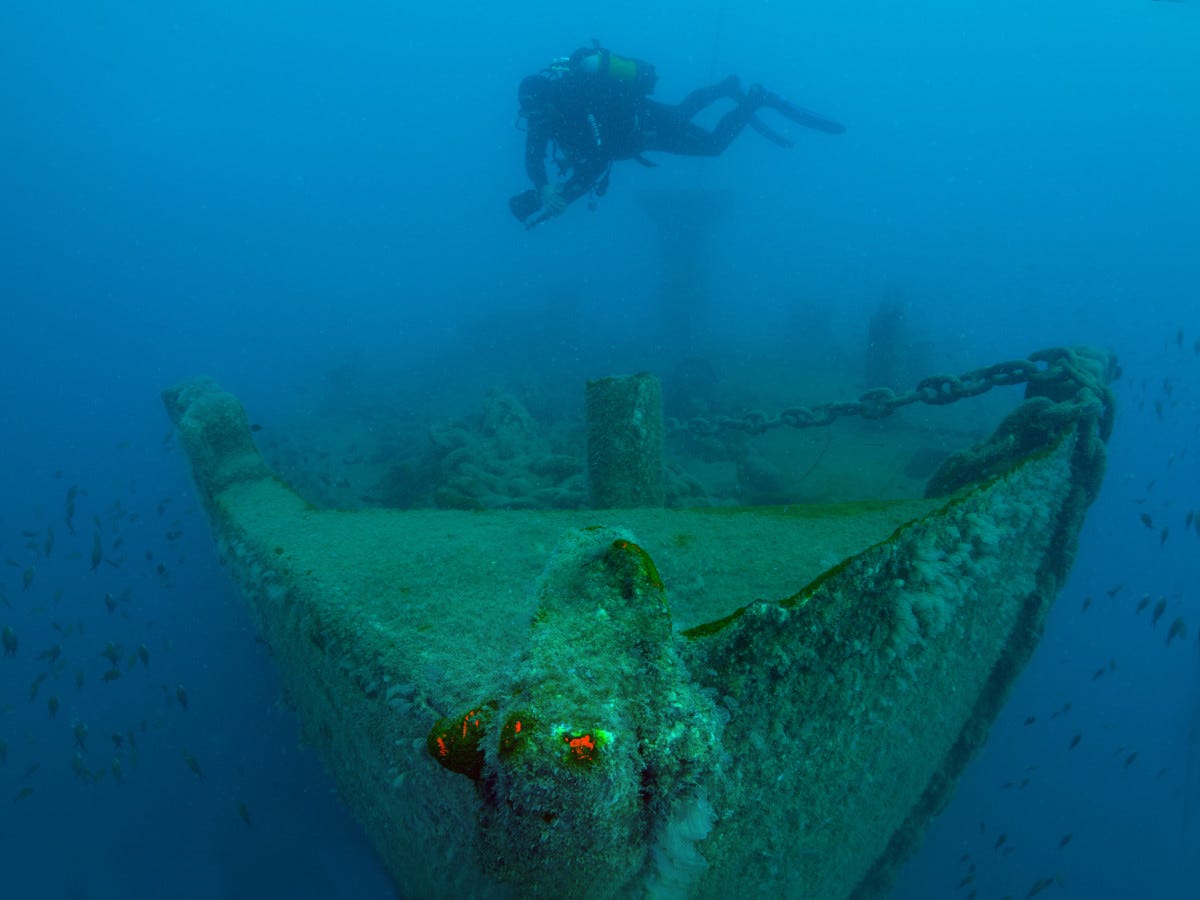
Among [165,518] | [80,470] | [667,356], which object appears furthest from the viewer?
[80,470]

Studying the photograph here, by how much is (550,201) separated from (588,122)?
6.36ft

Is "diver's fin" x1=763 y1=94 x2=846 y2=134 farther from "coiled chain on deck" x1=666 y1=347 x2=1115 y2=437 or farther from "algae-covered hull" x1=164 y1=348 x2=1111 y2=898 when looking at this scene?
"algae-covered hull" x1=164 y1=348 x2=1111 y2=898

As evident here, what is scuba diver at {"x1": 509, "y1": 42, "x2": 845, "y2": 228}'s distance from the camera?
33.9 feet

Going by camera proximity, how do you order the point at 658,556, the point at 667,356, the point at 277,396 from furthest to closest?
the point at 277,396 → the point at 667,356 → the point at 658,556

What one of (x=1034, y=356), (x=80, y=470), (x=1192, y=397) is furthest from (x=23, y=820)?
(x=1192, y=397)

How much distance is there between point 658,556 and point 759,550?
1.33 ft

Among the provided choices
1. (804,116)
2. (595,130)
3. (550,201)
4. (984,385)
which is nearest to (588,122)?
(595,130)

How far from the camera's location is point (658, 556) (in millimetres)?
2387

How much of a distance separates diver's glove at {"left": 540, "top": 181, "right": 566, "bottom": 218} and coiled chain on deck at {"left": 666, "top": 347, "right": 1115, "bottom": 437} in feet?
19.9

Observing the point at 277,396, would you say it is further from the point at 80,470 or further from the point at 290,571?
the point at 290,571

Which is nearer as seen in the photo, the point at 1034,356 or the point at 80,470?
the point at 1034,356

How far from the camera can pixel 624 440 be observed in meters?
3.58

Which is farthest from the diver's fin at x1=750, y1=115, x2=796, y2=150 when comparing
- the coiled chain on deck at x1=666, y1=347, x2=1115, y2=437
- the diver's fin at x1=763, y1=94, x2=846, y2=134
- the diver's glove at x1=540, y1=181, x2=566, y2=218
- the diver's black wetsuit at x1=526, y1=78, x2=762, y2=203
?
the coiled chain on deck at x1=666, y1=347, x2=1115, y2=437

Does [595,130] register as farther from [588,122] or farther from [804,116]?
[804,116]
